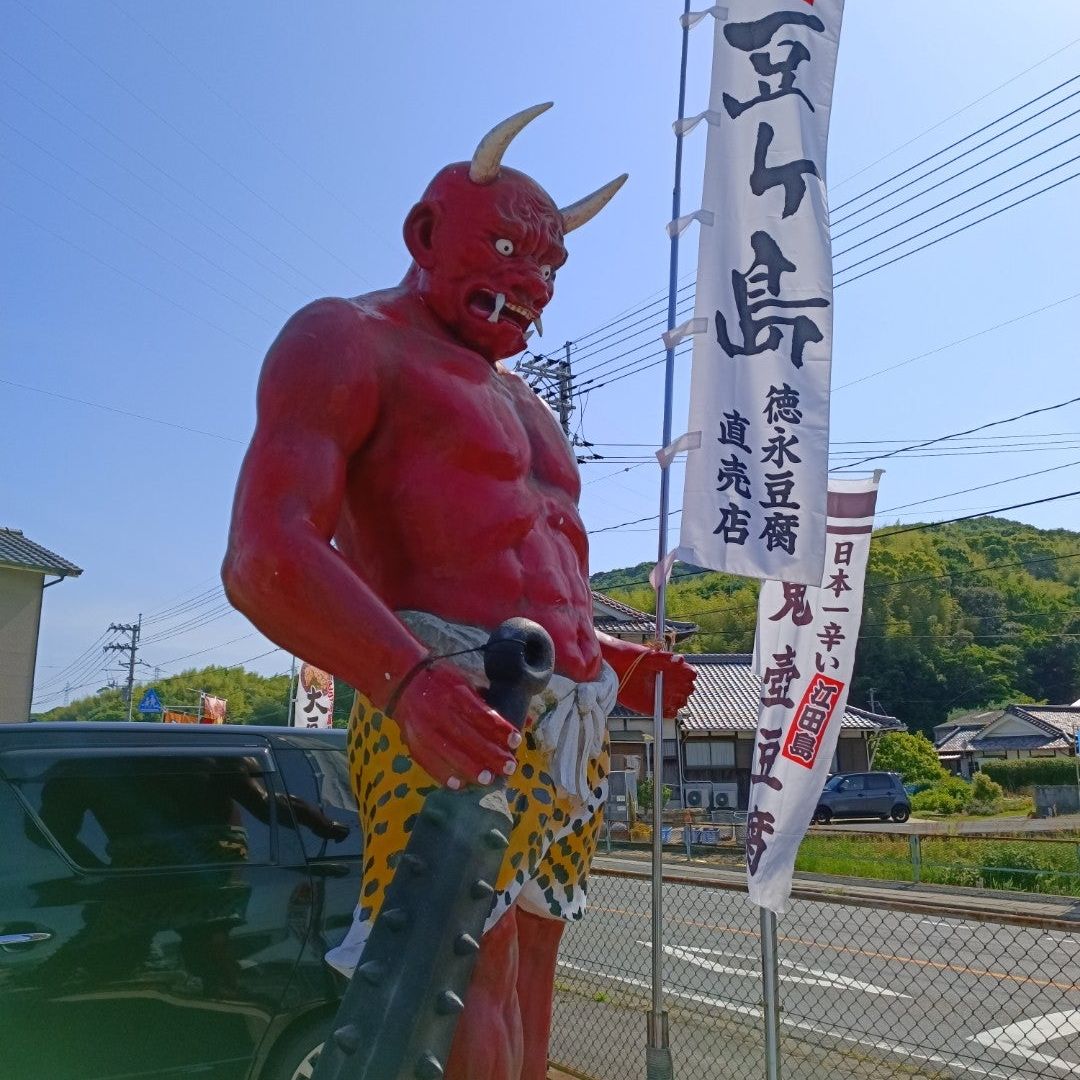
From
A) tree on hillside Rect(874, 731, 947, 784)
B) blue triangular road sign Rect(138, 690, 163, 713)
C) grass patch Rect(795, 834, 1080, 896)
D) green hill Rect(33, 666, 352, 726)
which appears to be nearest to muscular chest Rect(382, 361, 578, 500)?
grass patch Rect(795, 834, 1080, 896)

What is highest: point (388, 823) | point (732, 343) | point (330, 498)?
point (732, 343)

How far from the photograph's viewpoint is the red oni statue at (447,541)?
1189mm

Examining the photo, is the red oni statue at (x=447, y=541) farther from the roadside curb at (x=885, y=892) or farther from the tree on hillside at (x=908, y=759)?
the tree on hillside at (x=908, y=759)

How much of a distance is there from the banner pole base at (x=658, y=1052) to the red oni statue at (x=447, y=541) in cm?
114

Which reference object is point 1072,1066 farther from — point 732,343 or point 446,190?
point 446,190

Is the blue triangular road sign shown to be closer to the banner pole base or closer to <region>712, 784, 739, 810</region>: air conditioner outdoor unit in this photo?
<region>712, 784, 739, 810</region>: air conditioner outdoor unit

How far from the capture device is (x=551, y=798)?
4.68 ft

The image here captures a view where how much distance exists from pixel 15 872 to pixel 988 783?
29.6 meters

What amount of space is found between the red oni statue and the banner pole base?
114 centimetres

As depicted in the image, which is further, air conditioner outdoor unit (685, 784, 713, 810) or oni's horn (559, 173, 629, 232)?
air conditioner outdoor unit (685, 784, 713, 810)

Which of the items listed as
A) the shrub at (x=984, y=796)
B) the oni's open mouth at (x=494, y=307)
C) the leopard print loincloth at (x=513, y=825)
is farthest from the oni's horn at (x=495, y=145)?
the shrub at (x=984, y=796)

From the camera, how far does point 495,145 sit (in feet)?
5.11

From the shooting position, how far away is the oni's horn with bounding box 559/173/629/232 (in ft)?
5.75

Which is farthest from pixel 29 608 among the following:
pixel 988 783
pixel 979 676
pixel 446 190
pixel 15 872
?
pixel 979 676
